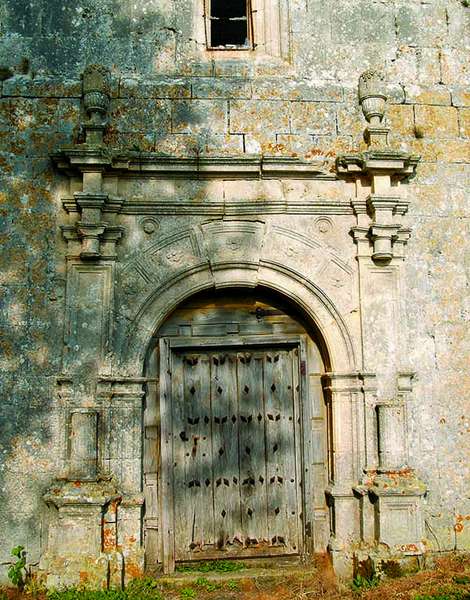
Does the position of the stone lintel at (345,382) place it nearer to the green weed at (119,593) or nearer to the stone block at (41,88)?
the green weed at (119,593)

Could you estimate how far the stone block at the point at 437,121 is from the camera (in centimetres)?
602

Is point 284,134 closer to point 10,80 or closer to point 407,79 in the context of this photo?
point 407,79

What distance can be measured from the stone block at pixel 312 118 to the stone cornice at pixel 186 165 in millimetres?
346

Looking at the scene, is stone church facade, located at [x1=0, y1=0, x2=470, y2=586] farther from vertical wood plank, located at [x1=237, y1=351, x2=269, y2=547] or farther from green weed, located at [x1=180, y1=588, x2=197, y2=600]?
green weed, located at [x1=180, y1=588, x2=197, y2=600]

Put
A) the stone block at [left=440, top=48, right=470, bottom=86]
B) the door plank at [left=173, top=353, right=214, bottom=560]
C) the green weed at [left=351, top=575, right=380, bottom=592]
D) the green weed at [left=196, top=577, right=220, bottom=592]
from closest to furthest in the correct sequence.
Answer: the green weed at [left=351, top=575, right=380, bottom=592] < the green weed at [left=196, top=577, right=220, bottom=592] < the door plank at [left=173, top=353, right=214, bottom=560] < the stone block at [left=440, top=48, right=470, bottom=86]

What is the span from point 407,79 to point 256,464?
364cm

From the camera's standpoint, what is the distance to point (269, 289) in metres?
5.74

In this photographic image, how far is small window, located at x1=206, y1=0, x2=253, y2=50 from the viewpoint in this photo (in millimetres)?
6203

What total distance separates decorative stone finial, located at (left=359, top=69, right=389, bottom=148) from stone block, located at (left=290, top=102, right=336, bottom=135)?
0.29 meters

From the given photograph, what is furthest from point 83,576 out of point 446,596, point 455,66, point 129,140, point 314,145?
point 455,66

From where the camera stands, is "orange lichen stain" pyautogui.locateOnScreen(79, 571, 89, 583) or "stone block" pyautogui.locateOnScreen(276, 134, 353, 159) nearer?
"orange lichen stain" pyautogui.locateOnScreen(79, 571, 89, 583)

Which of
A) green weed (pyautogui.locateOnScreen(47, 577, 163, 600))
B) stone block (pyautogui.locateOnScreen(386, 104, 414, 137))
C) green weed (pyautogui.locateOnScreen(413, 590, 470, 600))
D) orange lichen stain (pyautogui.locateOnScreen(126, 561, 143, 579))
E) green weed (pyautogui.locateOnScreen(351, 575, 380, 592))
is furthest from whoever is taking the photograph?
stone block (pyautogui.locateOnScreen(386, 104, 414, 137))

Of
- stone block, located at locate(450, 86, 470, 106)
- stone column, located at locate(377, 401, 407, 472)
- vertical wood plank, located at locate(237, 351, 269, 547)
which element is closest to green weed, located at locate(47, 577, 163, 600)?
vertical wood plank, located at locate(237, 351, 269, 547)

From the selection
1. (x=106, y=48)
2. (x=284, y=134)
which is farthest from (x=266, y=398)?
(x=106, y=48)
